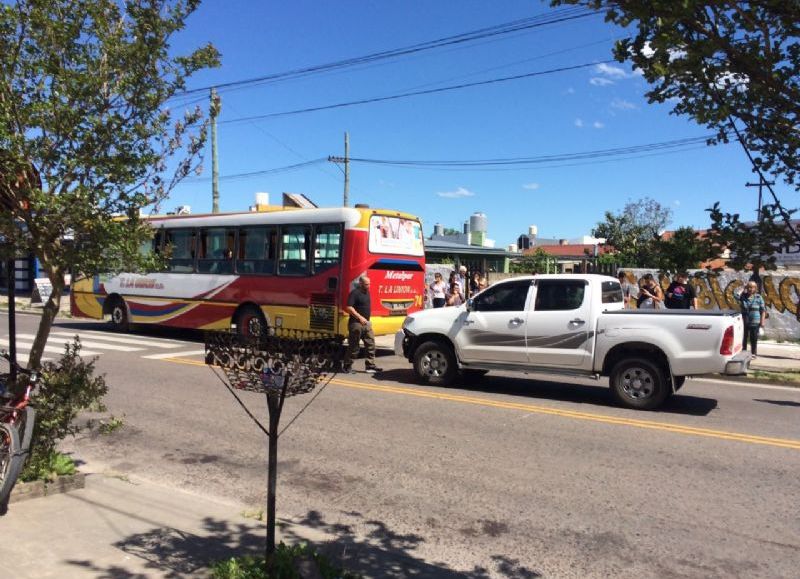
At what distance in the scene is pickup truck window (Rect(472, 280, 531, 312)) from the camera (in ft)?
31.0

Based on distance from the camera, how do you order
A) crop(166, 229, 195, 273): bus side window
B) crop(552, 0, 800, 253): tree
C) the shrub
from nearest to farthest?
crop(552, 0, 800, 253): tree
the shrub
crop(166, 229, 195, 273): bus side window

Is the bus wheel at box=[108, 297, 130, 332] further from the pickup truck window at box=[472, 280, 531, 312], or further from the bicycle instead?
the bicycle

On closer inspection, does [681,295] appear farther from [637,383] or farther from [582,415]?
[582,415]

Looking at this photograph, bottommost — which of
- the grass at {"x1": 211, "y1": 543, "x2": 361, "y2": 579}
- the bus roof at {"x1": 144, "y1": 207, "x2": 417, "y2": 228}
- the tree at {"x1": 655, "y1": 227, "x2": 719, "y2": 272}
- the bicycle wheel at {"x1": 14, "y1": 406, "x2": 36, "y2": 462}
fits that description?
the grass at {"x1": 211, "y1": 543, "x2": 361, "y2": 579}

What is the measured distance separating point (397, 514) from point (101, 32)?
3949 mm

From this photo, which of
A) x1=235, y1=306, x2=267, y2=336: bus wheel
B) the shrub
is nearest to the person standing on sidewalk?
x1=235, y1=306, x2=267, y2=336: bus wheel

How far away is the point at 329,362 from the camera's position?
336 centimetres

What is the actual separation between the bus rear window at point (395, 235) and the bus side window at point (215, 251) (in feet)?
11.9

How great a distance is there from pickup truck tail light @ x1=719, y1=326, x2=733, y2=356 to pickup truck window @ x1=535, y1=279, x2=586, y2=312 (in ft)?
6.15

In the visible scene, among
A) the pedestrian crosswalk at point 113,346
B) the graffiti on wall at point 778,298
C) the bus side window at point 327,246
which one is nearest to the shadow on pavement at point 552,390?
the bus side window at point 327,246

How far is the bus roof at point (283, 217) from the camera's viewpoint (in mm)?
12562

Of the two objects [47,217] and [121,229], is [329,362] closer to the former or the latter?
[121,229]

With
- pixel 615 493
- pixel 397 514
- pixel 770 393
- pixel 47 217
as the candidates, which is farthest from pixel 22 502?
pixel 770 393

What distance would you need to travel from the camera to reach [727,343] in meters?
7.89
